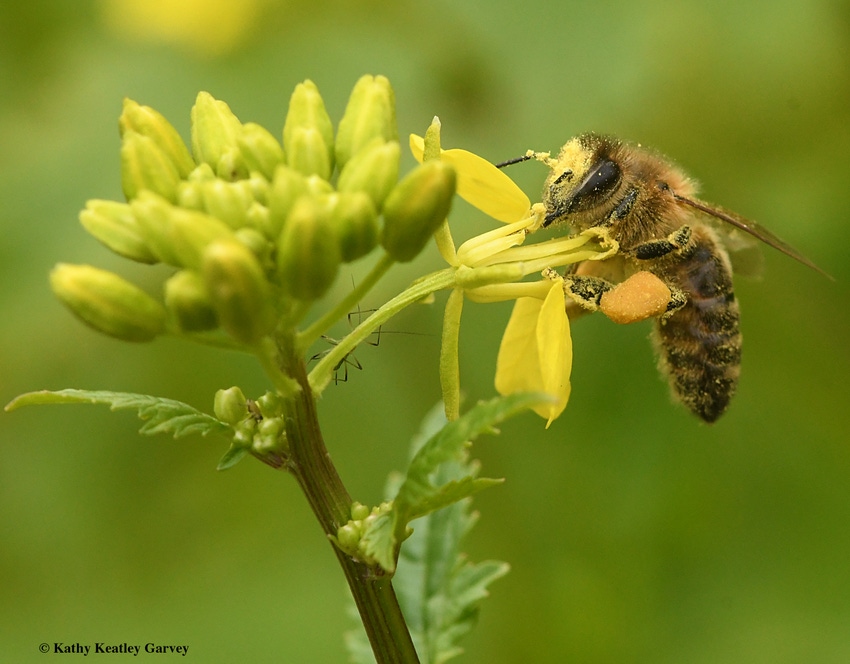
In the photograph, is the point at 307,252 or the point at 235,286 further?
the point at 307,252

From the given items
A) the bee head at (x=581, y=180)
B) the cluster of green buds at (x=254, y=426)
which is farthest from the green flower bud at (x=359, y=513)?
the bee head at (x=581, y=180)

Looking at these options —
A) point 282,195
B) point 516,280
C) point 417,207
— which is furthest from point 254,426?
point 516,280

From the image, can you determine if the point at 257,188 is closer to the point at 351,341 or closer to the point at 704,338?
the point at 351,341

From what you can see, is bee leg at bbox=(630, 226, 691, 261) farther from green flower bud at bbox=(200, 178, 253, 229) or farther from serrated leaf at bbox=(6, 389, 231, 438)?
serrated leaf at bbox=(6, 389, 231, 438)

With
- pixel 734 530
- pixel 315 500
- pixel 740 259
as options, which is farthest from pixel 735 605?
pixel 315 500

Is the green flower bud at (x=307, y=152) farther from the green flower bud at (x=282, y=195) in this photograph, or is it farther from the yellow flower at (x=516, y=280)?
the yellow flower at (x=516, y=280)

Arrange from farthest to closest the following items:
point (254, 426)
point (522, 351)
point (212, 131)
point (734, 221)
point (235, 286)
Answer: point (734, 221), point (522, 351), point (212, 131), point (254, 426), point (235, 286)

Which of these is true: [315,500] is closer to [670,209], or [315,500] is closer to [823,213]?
[670,209]
